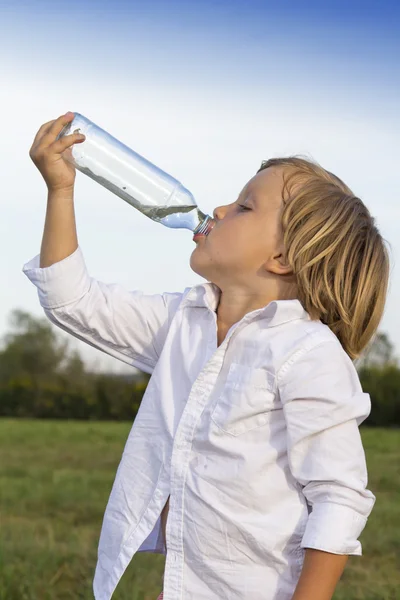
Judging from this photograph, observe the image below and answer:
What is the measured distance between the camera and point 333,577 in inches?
73.6

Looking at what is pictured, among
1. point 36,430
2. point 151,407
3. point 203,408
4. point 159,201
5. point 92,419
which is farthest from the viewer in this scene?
point 92,419

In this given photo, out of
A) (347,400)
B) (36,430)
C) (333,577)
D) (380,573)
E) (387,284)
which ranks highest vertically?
(387,284)

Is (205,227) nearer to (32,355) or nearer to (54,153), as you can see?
(54,153)

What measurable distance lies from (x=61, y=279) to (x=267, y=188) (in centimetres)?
56

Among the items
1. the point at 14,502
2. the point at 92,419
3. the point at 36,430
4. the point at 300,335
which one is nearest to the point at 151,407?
the point at 300,335

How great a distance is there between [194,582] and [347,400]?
53 cm

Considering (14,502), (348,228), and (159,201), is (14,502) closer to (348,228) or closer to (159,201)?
(159,201)

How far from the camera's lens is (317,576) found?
1851 mm

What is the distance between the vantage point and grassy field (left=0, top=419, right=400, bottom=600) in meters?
3.70

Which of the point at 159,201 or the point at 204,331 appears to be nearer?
the point at 204,331

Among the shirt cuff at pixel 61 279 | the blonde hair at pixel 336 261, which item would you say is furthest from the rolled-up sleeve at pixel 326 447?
the shirt cuff at pixel 61 279

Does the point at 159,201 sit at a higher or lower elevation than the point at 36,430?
higher

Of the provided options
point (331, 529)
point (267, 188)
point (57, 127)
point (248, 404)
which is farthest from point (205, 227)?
point (331, 529)

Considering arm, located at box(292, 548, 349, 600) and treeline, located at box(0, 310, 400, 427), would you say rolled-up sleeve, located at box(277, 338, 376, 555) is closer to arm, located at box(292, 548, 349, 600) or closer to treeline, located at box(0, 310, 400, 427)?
arm, located at box(292, 548, 349, 600)
